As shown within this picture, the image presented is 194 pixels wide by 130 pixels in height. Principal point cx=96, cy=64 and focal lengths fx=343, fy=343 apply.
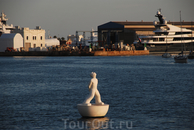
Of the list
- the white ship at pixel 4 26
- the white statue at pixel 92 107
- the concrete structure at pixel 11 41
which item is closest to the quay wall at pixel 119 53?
the concrete structure at pixel 11 41

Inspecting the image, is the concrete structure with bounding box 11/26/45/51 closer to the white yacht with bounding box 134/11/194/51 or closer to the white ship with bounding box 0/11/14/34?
the white ship with bounding box 0/11/14/34

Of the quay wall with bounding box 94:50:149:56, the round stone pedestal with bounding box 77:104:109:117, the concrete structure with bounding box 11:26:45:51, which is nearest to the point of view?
the round stone pedestal with bounding box 77:104:109:117

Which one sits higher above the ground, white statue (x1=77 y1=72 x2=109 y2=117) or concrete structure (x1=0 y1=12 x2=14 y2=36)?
concrete structure (x1=0 y1=12 x2=14 y2=36)

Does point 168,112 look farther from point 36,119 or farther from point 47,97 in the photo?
point 47,97

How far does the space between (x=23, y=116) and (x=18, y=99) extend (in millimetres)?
8013

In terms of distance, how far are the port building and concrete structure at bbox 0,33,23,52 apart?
4072cm

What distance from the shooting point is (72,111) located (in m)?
22.7

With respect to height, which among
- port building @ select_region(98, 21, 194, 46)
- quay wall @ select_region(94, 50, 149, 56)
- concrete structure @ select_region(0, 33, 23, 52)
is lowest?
quay wall @ select_region(94, 50, 149, 56)

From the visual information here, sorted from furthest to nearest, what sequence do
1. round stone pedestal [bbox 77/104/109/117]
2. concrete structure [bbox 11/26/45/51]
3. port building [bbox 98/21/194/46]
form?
port building [bbox 98/21/194/46], concrete structure [bbox 11/26/45/51], round stone pedestal [bbox 77/104/109/117]

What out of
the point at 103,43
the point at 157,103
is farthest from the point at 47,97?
the point at 103,43

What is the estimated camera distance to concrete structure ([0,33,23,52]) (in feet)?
483

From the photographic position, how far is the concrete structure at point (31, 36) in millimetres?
155250

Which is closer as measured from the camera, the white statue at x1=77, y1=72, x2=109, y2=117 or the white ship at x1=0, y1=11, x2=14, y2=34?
the white statue at x1=77, y1=72, x2=109, y2=117

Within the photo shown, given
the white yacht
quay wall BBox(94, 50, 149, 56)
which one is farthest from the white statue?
quay wall BBox(94, 50, 149, 56)
